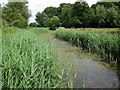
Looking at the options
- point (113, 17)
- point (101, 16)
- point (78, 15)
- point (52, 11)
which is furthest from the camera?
point (52, 11)

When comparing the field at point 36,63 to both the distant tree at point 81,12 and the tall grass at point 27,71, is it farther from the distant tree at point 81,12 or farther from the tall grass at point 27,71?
the distant tree at point 81,12

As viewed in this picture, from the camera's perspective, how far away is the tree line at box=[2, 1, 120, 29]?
12625mm

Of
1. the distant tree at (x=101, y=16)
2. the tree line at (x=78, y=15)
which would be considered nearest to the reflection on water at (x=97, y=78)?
the tree line at (x=78, y=15)

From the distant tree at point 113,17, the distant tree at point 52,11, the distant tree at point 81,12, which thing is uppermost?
the distant tree at point 52,11

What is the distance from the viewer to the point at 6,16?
17.0 meters

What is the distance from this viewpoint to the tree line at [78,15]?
41.4 feet

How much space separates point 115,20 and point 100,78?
11.4 m

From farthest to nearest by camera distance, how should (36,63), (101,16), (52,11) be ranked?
1. (52,11)
2. (101,16)
3. (36,63)

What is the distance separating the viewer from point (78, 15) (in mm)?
19859

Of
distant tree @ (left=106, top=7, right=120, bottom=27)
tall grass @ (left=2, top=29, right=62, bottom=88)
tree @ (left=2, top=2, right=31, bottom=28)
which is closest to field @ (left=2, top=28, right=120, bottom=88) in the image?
tall grass @ (left=2, top=29, right=62, bottom=88)

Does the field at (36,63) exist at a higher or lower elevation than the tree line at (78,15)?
lower

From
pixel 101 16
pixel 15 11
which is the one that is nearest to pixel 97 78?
pixel 101 16

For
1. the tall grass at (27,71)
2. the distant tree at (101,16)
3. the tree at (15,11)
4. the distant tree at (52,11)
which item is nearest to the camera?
the tall grass at (27,71)

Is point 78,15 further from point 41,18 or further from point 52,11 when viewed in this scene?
point 41,18
